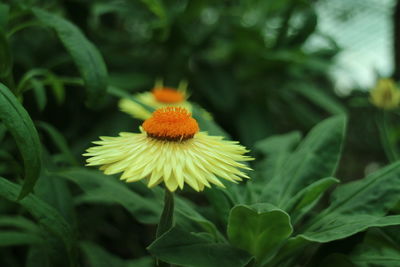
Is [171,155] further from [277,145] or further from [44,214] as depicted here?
[277,145]

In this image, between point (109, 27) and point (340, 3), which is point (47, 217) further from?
point (340, 3)

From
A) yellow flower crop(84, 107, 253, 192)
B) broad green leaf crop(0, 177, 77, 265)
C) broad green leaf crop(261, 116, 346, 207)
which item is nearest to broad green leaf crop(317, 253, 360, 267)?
broad green leaf crop(261, 116, 346, 207)

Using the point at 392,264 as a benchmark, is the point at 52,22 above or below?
above

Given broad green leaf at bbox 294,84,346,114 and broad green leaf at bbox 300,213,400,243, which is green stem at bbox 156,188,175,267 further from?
broad green leaf at bbox 294,84,346,114

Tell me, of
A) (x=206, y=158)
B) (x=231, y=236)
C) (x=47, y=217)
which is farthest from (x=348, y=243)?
(x=47, y=217)

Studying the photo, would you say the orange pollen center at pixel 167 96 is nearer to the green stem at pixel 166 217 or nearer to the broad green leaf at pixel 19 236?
the broad green leaf at pixel 19 236

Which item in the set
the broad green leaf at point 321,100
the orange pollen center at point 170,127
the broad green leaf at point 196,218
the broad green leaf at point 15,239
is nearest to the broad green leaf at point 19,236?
the broad green leaf at point 15,239
